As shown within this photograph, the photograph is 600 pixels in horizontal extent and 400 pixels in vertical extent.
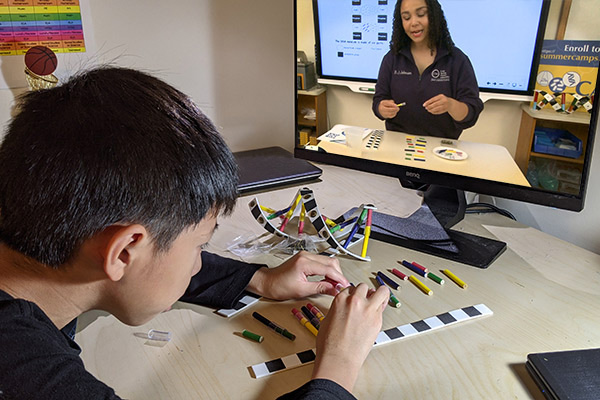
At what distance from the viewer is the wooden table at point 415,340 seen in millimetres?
643

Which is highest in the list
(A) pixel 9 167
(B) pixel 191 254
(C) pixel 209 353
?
(A) pixel 9 167

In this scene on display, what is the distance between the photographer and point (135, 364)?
68 centimetres

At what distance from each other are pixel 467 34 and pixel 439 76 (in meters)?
0.09

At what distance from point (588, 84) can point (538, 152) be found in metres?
0.13

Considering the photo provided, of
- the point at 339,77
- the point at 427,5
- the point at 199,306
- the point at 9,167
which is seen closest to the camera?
the point at 9,167

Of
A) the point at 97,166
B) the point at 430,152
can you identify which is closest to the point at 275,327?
the point at 97,166

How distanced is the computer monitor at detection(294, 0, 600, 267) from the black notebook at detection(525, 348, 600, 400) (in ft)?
0.90

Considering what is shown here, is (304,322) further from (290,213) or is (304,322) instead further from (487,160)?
(487,160)

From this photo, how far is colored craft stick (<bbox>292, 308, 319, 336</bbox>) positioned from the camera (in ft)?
2.47

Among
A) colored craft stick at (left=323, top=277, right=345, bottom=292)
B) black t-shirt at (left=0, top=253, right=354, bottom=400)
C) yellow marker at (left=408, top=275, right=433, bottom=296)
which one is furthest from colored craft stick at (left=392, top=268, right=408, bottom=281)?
black t-shirt at (left=0, top=253, right=354, bottom=400)

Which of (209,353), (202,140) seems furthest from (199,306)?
(202,140)

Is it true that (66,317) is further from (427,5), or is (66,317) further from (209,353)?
(427,5)

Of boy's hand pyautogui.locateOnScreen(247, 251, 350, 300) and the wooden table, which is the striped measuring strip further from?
boy's hand pyautogui.locateOnScreen(247, 251, 350, 300)

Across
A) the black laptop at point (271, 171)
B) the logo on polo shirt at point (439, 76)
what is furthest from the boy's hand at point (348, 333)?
the black laptop at point (271, 171)
